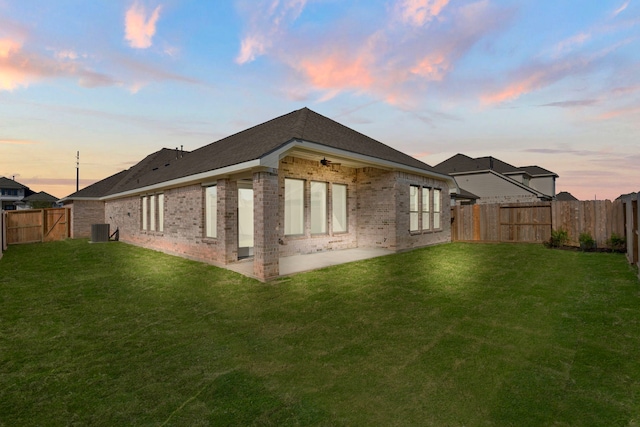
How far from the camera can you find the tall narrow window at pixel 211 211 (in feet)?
35.5

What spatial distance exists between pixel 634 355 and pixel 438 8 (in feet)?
32.3

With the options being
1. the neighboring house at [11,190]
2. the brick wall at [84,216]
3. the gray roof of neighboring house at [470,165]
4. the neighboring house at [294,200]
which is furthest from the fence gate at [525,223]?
the neighboring house at [11,190]

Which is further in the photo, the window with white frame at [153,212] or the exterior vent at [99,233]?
the exterior vent at [99,233]

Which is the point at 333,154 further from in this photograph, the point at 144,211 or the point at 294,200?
the point at 144,211

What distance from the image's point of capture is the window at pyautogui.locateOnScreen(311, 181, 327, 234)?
1238 centimetres

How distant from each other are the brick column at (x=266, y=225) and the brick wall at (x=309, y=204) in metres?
2.83

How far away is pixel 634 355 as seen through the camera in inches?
161

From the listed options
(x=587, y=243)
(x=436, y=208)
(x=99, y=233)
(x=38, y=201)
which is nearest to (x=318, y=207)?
(x=436, y=208)

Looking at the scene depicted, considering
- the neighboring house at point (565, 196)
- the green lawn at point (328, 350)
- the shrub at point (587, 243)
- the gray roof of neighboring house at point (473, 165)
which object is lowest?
the green lawn at point (328, 350)

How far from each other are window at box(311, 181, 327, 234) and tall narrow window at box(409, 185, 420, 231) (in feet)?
13.3

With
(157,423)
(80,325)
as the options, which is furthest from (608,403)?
(80,325)

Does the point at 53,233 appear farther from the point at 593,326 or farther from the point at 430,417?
the point at 593,326

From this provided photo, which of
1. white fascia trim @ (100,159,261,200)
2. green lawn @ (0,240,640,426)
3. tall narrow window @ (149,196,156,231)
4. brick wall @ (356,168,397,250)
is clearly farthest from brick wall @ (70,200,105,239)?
brick wall @ (356,168,397,250)

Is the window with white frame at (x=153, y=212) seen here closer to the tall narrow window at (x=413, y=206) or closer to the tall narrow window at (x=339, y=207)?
the tall narrow window at (x=339, y=207)
